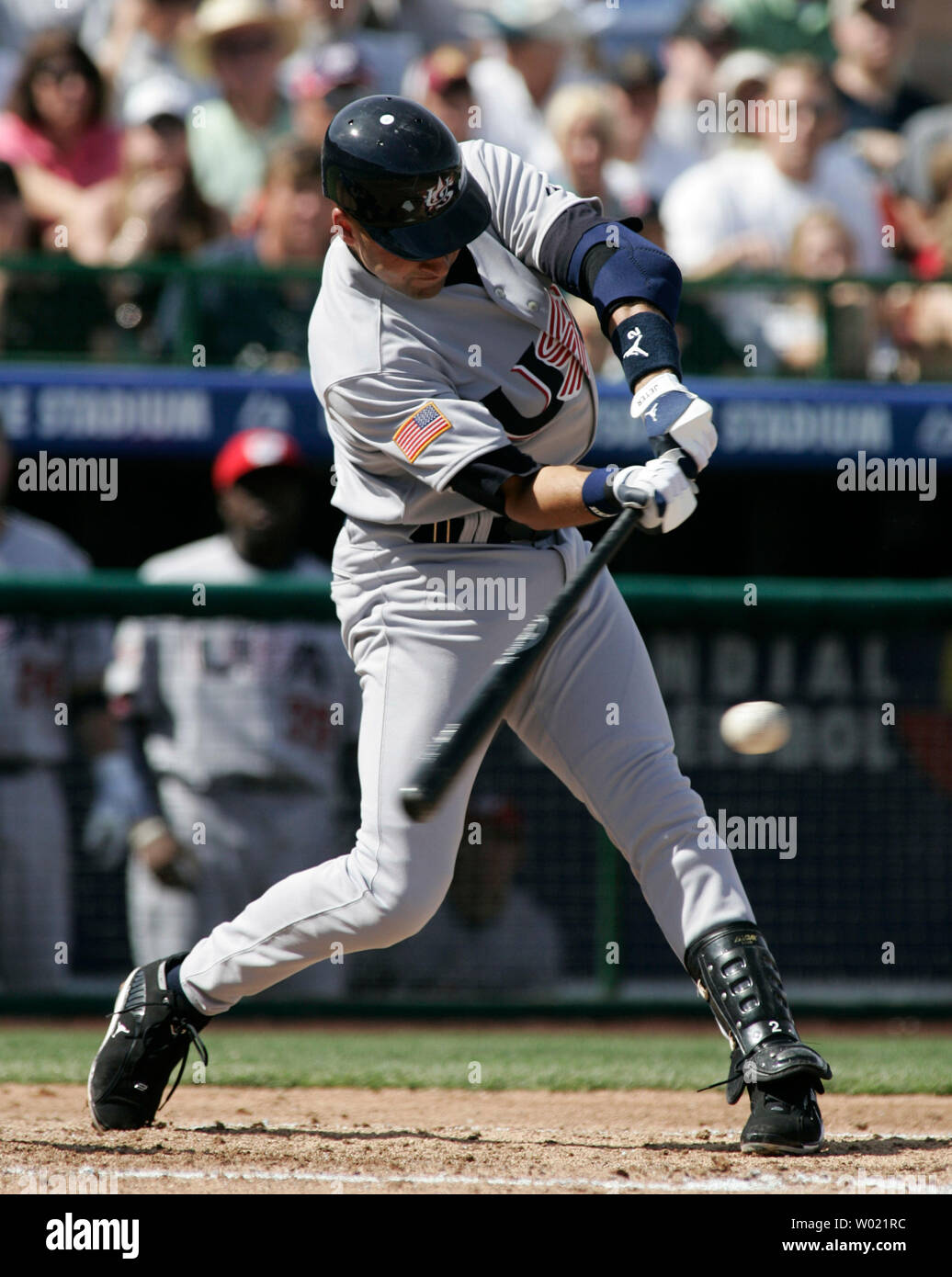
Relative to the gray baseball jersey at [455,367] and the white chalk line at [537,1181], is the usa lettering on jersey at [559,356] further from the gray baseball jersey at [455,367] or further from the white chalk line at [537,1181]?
the white chalk line at [537,1181]

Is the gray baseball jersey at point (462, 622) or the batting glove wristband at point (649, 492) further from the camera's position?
the gray baseball jersey at point (462, 622)

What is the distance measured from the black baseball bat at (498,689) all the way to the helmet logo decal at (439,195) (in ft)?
2.08

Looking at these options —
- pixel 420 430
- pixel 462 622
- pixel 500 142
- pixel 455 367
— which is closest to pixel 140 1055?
pixel 462 622

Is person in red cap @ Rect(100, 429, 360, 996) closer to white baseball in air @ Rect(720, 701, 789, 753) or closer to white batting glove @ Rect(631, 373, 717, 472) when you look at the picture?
white baseball in air @ Rect(720, 701, 789, 753)

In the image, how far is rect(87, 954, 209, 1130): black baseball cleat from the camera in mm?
3244

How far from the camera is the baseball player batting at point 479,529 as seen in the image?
2.85 meters

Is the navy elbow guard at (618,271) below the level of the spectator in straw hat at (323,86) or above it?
below

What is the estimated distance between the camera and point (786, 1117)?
2.94m

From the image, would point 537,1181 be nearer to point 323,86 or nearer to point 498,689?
point 498,689

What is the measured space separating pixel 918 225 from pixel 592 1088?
15.3 feet

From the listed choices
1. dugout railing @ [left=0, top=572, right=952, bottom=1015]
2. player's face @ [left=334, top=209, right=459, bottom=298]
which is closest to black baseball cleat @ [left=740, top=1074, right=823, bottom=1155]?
player's face @ [left=334, top=209, right=459, bottom=298]

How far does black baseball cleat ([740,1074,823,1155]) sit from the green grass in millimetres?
1078

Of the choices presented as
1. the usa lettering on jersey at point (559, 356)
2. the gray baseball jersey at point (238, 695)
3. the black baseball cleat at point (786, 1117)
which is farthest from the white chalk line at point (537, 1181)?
the gray baseball jersey at point (238, 695)

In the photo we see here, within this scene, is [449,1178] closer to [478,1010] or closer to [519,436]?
[519,436]
